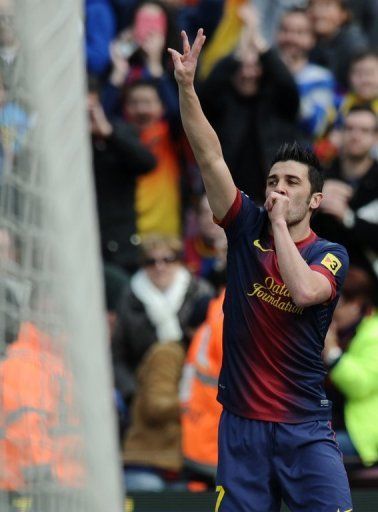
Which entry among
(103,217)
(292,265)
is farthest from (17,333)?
(103,217)

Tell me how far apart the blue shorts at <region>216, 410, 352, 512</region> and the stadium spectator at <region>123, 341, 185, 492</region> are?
103 inches

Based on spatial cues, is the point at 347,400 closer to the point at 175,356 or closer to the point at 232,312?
the point at 175,356

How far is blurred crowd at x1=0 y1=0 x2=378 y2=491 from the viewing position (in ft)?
25.9

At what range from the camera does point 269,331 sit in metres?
5.49

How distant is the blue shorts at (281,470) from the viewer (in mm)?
5434

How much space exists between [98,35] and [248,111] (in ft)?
5.63

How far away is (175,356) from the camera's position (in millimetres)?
8328

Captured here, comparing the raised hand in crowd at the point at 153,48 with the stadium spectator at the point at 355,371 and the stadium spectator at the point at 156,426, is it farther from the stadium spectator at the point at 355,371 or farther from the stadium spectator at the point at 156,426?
the stadium spectator at the point at 355,371

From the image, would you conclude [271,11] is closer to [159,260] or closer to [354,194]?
[354,194]

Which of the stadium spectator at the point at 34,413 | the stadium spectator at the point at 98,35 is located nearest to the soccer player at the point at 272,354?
the stadium spectator at the point at 34,413

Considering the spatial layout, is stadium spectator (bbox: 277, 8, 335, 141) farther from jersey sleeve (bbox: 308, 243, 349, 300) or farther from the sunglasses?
jersey sleeve (bbox: 308, 243, 349, 300)

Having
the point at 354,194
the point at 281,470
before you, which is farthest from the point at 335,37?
the point at 281,470

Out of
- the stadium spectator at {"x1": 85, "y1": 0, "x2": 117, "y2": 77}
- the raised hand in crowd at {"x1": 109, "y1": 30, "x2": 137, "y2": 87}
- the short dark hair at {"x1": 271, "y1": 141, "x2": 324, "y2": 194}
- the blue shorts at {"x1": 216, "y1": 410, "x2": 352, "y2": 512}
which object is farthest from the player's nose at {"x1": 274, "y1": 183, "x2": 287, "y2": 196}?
the stadium spectator at {"x1": 85, "y1": 0, "x2": 117, "y2": 77}

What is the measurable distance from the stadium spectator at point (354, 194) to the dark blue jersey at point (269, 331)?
2.84 m
